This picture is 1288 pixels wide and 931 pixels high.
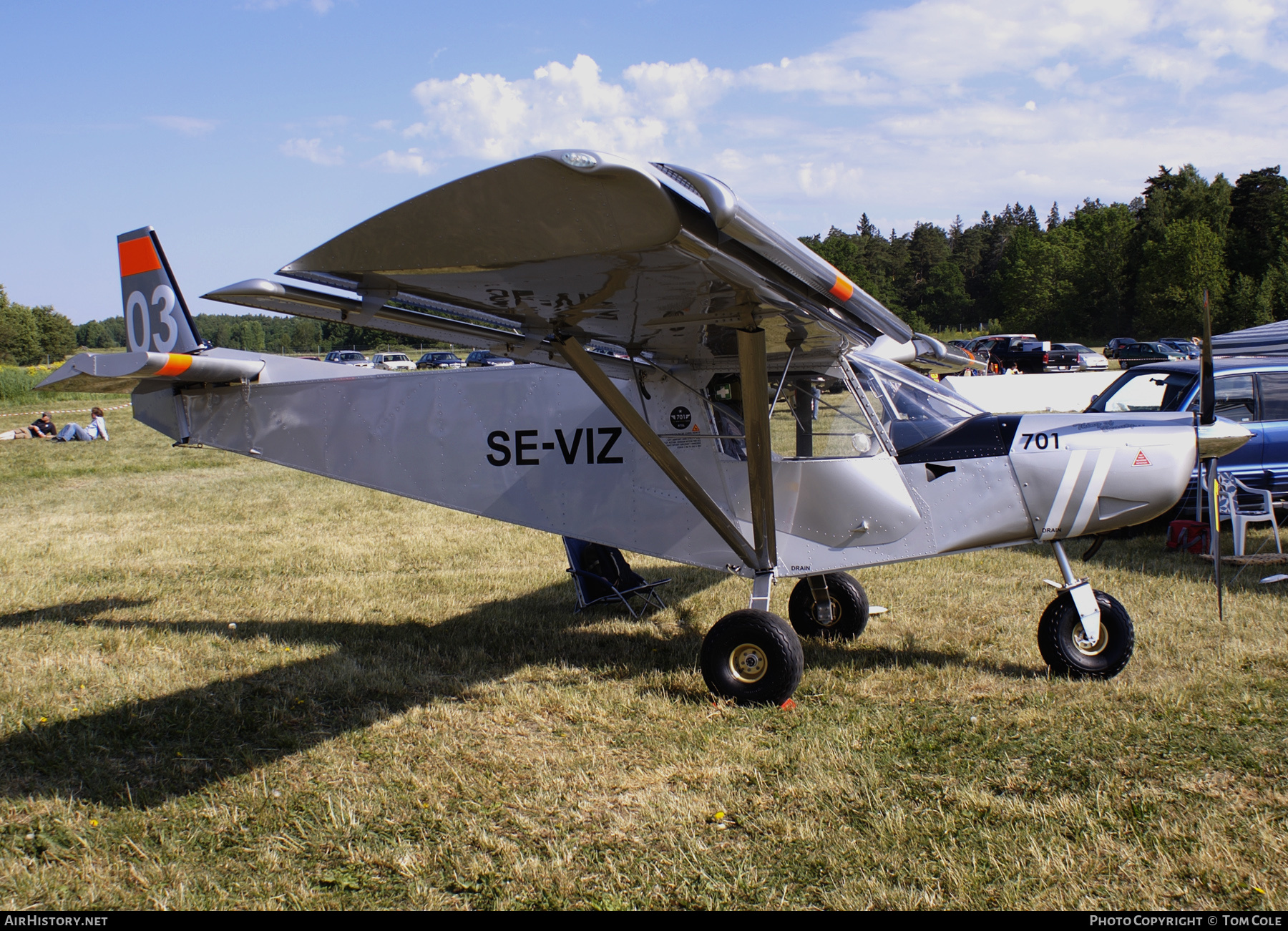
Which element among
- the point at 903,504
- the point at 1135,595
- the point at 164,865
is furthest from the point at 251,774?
the point at 1135,595

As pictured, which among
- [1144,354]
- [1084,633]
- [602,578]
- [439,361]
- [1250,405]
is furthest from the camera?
[1144,354]

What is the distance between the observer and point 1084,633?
506cm

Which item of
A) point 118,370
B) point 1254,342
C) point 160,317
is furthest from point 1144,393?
point 118,370

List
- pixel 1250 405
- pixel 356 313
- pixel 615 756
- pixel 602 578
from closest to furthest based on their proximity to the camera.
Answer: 1. pixel 356 313
2. pixel 615 756
3. pixel 602 578
4. pixel 1250 405

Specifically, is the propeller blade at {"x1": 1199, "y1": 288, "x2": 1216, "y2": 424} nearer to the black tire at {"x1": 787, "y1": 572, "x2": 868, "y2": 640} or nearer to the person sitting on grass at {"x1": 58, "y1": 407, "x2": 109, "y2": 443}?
the black tire at {"x1": 787, "y1": 572, "x2": 868, "y2": 640}

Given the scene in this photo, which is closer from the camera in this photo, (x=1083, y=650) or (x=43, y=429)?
(x=1083, y=650)

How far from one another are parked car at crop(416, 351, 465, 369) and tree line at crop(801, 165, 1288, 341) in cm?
2943

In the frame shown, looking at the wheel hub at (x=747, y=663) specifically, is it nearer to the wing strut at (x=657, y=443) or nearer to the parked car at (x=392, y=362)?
the wing strut at (x=657, y=443)

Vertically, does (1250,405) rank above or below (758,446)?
above

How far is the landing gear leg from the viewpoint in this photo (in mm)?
4992

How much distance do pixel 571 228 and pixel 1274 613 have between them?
21.0ft

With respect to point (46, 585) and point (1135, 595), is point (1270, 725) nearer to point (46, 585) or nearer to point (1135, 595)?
point (1135, 595)

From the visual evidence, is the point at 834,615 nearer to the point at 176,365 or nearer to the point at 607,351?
the point at 607,351

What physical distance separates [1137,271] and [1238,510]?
3217 inches
